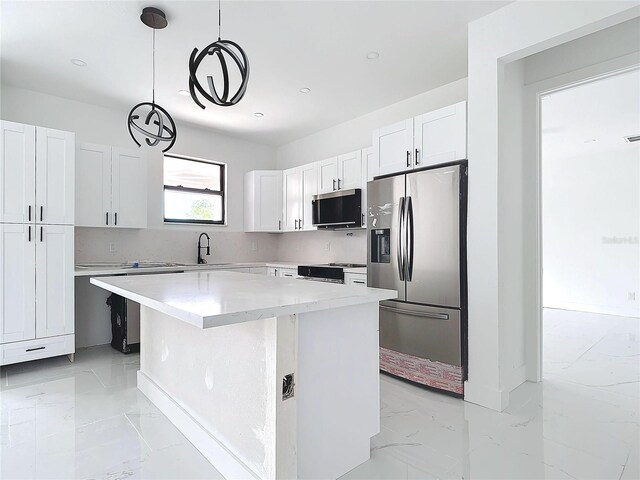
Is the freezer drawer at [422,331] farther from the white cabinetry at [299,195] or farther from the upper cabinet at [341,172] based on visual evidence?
the white cabinetry at [299,195]

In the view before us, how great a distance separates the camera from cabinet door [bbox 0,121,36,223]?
3.09 meters

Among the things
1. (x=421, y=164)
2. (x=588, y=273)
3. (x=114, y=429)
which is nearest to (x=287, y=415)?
(x=114, y=429)

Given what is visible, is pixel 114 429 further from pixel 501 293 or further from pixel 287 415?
pixel 501 293

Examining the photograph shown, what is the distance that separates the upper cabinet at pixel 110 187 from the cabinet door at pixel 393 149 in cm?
268

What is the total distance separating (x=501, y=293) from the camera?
251 cm

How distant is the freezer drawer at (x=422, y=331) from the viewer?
270 centimetres

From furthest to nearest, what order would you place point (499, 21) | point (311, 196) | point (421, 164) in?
point (311, 196) → point (421, 164) → point (499, 21)

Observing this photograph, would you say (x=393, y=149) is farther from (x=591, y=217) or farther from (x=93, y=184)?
(x=591, y=217)

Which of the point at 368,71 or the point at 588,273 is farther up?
the point at 368,71

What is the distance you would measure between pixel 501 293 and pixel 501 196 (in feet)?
2.22

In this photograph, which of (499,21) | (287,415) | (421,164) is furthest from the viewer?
(421,164)

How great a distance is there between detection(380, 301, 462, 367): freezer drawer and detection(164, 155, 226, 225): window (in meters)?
3.06

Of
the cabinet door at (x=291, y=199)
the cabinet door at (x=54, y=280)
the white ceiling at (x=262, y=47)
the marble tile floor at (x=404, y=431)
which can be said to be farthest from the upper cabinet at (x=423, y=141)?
the cabinet door at (x=54, y=280)

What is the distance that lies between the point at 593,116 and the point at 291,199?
3976 millimetres
